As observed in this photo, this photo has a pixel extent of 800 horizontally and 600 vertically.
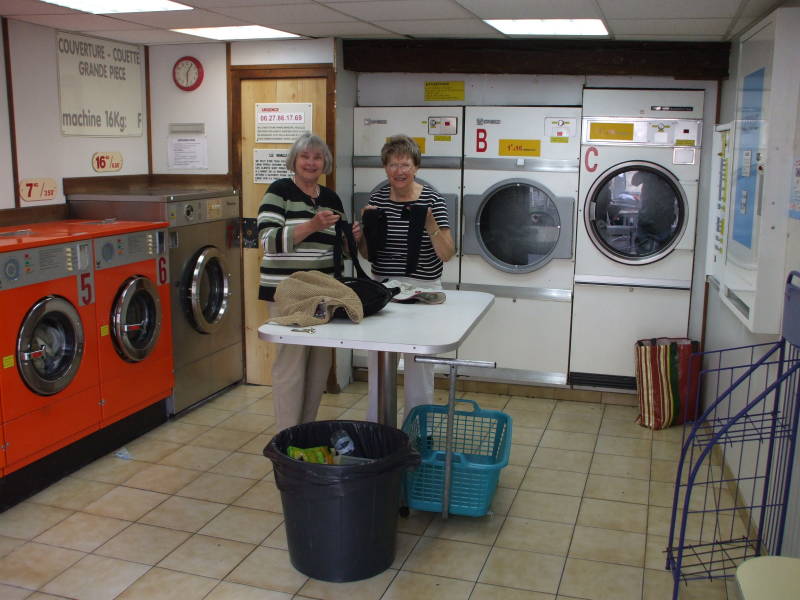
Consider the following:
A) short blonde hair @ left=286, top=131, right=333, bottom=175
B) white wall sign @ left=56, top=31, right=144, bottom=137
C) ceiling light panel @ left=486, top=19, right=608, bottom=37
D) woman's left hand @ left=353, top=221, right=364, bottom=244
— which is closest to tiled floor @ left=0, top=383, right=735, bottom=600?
woman's left hand @ left=353, top=221, right=364, bottom=244

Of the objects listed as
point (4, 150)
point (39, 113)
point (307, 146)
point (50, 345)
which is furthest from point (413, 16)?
point (50, 345)

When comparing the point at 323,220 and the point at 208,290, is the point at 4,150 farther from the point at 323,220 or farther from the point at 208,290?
the point at 323,220

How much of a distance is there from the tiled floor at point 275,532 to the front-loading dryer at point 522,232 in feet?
2.49

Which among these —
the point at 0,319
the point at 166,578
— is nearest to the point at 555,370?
the point at 166,578

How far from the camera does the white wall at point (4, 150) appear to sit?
417 cm

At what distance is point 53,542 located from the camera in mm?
3295

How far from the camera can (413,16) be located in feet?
13.3

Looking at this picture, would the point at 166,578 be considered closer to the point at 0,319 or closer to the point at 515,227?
the point at 0,319

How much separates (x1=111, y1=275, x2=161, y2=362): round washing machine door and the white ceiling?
4.54 feet

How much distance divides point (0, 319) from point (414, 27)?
2565 mm

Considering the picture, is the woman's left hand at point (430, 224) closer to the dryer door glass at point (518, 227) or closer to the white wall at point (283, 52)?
the dryer door glass at point (518, 227)

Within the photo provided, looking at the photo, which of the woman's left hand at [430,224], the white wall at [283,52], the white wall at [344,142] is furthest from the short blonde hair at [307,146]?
the white wall at [283,52]

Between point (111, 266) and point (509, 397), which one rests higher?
point (111, 266)

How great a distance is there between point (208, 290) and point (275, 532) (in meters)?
2.09
